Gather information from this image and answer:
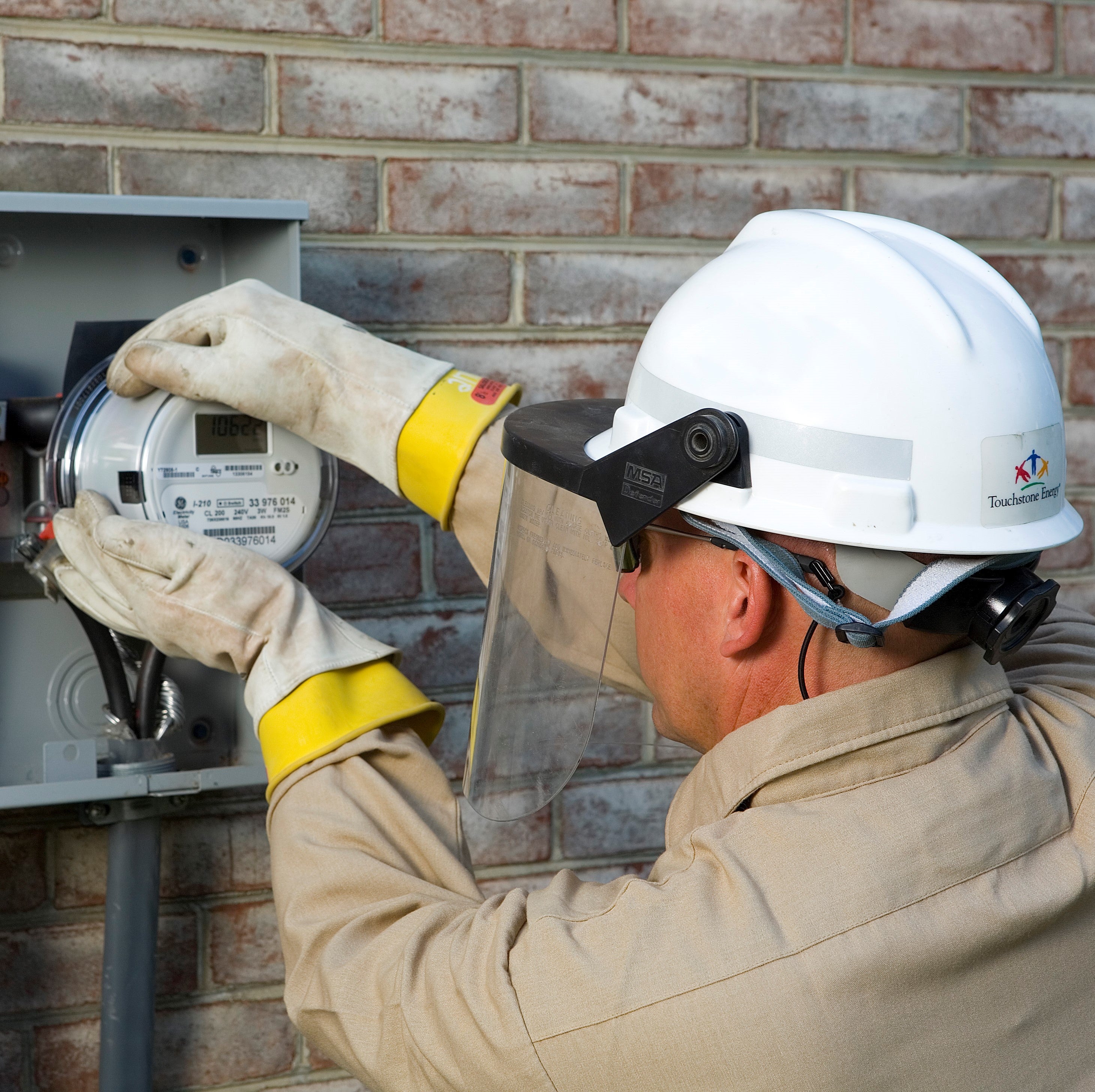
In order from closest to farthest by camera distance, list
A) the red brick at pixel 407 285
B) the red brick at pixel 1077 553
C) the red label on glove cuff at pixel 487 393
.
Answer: the red label on glove cuff at pixel 487 393 → the red brick at pixel 407 285 → the red brick at pixel 1077 553

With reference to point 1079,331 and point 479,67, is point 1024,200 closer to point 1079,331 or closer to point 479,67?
point 1079,331

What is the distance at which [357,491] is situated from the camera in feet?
5.66

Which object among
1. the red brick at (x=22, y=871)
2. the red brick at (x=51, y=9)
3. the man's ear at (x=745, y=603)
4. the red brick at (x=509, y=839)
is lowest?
the red brick at (x=509, y=839)

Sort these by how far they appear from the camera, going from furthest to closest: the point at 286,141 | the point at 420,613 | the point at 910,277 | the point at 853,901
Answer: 1. the point at 420,613
2. the point at 286,141
3. the point at 910,277
4. the point at 853,901

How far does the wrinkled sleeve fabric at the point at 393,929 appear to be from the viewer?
0.97 m

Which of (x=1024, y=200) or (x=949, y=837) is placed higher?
(x=1024, y=200)

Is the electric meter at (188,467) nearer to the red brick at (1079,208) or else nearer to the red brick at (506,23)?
the red brick at (506,23)

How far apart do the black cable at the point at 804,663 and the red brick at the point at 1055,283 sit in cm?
119

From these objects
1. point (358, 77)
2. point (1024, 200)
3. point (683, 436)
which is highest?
point (358, 77)

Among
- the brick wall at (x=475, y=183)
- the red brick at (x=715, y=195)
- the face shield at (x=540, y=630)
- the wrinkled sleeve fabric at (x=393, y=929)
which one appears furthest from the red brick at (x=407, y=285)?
the wrinkled sleeve fabric at (x=393, y=929)

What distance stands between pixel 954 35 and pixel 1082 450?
0.74 m

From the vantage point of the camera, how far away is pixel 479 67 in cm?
170

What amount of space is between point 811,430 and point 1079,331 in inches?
49.9

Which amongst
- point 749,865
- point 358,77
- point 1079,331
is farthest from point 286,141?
point 1079,331
